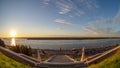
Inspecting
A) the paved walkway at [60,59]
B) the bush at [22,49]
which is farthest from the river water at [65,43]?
the paved walkway at [60,59]

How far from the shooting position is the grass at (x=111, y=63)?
1159cm

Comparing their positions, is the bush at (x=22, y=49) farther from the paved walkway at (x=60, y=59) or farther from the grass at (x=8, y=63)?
the paved walkway at (x=60, y=59)

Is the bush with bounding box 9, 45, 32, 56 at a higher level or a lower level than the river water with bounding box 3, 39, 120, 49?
lower

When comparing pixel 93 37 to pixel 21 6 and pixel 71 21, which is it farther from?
pixel 21 6

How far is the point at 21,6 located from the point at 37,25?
0.80 meters

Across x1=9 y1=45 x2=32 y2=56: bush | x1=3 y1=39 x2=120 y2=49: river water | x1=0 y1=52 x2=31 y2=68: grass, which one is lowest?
x1=0 y1=52 x2=31 y2=68: grass

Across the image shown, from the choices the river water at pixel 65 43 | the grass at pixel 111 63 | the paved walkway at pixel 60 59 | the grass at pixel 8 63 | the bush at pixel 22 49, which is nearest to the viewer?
the river water at pixel 65 43

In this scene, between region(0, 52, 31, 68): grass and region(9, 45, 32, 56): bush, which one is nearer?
region(0, 52, 31, 68): grass

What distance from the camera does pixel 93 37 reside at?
11.5m

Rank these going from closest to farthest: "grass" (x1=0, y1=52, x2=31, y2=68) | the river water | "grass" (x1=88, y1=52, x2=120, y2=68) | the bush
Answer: the river water
"grass" (x1=88, y1=52, x2=120, y2=68)
"grass" (x1=0, y1=52, x2=31, y2=68)
the bush

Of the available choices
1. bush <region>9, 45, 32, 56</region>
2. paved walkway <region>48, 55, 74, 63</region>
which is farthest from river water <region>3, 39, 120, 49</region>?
paved walkway <region>48, 55, 74, 63</region>

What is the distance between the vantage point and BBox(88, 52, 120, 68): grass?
11.6m

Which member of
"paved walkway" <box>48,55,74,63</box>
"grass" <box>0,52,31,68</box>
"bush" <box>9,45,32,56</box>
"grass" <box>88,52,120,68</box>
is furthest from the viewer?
"bush" <box>9,45,32,56</box>

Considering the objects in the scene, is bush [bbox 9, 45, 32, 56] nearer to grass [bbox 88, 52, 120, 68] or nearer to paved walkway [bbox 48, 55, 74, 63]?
paved walkway [bbox 48, 55, 74, 63]
